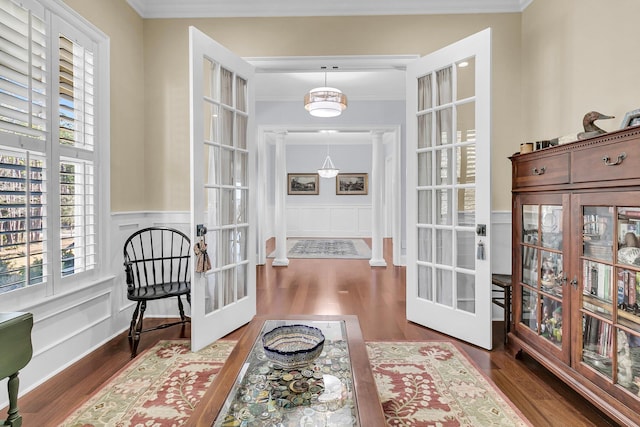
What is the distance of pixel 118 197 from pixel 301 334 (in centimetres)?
214

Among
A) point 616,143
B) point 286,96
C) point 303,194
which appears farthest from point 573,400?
point 303,194

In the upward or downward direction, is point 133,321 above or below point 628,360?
below

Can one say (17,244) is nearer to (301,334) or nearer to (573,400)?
(301,334)

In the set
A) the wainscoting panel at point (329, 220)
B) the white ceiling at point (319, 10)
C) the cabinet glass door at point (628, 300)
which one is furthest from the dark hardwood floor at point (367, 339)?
the wainscoting panel at point (329, 220)

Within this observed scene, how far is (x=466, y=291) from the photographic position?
2730 mm

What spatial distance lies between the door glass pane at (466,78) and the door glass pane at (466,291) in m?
1.45

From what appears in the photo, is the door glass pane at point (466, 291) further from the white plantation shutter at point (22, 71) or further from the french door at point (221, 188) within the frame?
the white plantation shutter at point (22, 71)

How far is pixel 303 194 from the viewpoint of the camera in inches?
397

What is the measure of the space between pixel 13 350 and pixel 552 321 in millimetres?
2650

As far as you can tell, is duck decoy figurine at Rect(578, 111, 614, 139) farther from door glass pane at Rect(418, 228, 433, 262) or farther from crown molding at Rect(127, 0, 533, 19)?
crown molding at Rect(127, 0, 533, 19)

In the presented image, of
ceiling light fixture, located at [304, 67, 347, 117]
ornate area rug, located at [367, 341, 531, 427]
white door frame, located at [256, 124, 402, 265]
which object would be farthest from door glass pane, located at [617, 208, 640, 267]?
white door frame, located at [256, 124, 402, 265]

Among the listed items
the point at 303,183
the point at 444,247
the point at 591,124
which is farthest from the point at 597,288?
the point at 303,183

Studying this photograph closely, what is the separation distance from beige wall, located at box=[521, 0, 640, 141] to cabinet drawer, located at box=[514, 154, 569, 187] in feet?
1.58

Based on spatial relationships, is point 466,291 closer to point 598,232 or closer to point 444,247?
point 444,247
